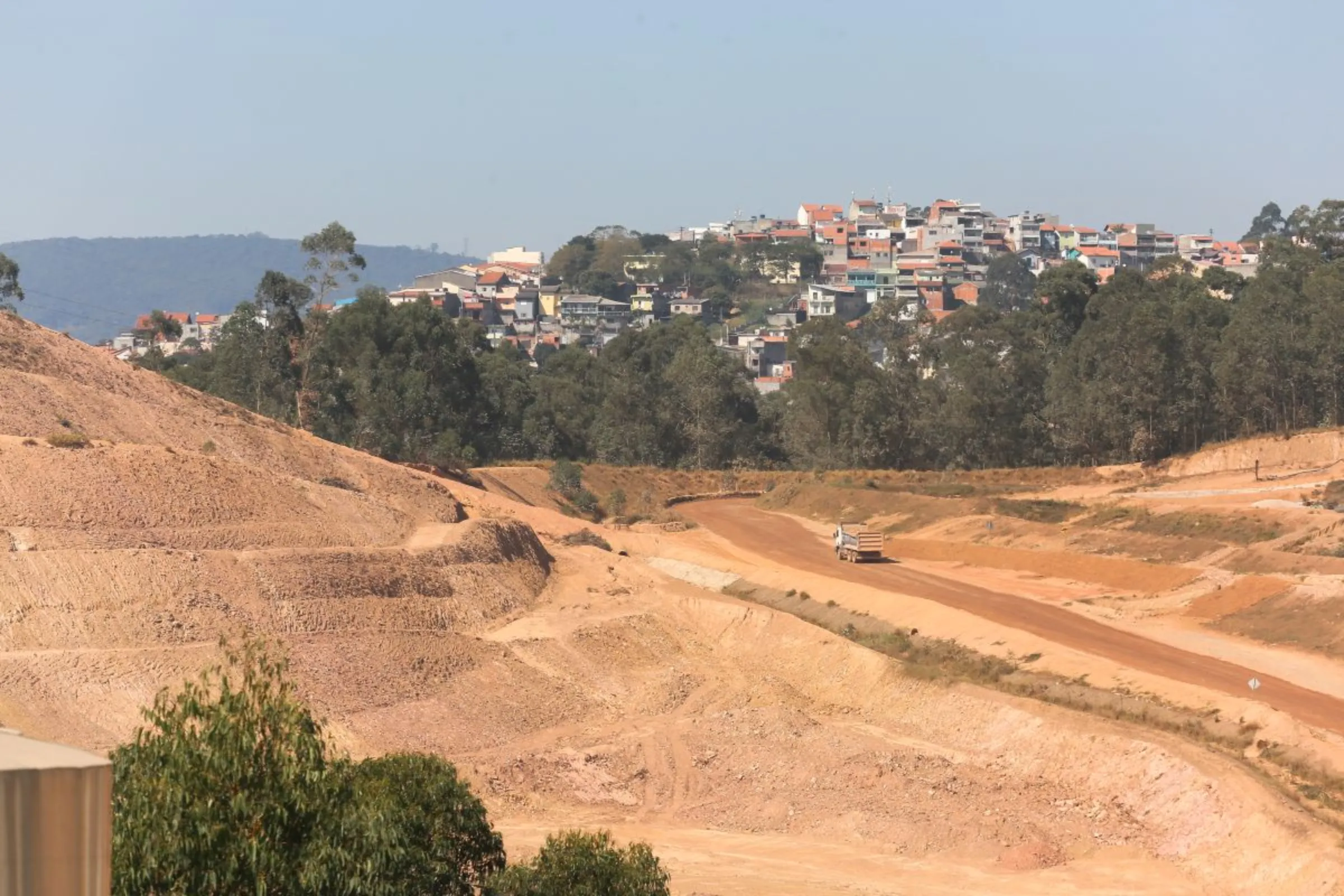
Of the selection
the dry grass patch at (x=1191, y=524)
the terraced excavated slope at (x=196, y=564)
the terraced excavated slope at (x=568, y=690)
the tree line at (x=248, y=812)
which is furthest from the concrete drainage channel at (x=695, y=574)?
the tree line at (x=248, y=812)

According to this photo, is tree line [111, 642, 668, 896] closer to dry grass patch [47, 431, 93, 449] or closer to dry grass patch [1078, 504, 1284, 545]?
dry grass patch [47, 431, 93, 449]

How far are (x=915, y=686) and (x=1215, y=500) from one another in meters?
36.3

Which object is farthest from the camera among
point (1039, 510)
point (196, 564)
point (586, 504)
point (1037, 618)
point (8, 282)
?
point (8, 282)

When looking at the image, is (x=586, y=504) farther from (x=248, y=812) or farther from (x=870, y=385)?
(x=248, y=812)

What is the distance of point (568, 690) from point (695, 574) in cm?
1749

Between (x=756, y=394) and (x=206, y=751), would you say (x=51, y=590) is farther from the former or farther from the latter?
(x=756, y=394)

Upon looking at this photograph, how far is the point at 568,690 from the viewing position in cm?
4291

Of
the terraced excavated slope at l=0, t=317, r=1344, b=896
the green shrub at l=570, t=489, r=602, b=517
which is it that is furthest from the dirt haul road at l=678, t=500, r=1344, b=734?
the green shrub at l=570, t=489, r=602, b=517

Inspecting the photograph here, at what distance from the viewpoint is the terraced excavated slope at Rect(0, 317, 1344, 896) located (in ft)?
101

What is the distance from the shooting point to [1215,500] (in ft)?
238

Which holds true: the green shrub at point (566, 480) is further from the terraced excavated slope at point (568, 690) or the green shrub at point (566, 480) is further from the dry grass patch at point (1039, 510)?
the terraced excavated slope at point (568, 690)

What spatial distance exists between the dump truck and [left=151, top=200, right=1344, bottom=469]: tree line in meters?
25.4

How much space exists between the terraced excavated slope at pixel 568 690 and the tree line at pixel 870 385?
30.8 metres

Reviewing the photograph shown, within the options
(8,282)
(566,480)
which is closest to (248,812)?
(566,480)
